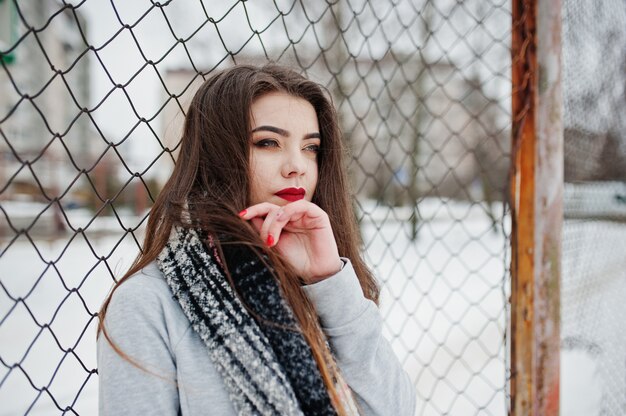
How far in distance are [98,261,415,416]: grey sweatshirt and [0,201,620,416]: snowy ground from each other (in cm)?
13

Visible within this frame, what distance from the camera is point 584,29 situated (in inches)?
56.0

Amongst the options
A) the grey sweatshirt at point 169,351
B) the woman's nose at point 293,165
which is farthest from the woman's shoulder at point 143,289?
the woman's nose at point 293,165

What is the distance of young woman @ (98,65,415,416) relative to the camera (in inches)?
32.2

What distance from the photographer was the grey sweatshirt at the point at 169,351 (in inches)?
31.4

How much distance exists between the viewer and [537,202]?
124cm

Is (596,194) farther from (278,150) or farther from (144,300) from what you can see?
(144,300)

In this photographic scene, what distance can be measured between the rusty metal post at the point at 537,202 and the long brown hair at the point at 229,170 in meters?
0.50

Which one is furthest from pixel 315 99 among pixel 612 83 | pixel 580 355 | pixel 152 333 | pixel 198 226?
pixel 580 355

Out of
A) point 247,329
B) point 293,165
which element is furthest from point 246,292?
point 293,165

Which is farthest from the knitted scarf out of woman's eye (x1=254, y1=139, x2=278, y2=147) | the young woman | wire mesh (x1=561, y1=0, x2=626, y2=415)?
wire mesh (x1=561, y1=0, x2=626, y2=415)

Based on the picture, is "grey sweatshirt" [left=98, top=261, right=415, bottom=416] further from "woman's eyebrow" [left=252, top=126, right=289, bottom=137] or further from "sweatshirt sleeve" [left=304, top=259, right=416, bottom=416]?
"woman's eyebrow" [left=252, top=126, right=289, bottom=137]

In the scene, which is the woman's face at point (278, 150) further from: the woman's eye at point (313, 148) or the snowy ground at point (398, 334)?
Answer: the snowy ground at point (398, 334)

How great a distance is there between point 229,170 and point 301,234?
0.20m

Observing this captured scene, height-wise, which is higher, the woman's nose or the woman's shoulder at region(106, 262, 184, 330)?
the woman's nose
